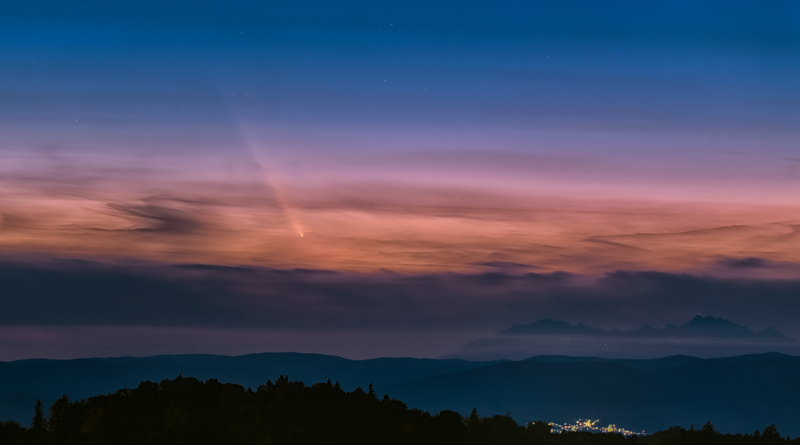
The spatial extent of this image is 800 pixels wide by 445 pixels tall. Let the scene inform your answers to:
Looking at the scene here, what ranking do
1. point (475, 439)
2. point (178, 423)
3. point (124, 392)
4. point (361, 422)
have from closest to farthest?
point (178, 423), point (124, 392), point (361, 422), point (475, 439)

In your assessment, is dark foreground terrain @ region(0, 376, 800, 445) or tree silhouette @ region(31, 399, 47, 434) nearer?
dark foreground terrain @ region(0, 376, 800, 445)

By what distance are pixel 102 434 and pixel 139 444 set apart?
6.45m

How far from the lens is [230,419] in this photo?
154625 mm

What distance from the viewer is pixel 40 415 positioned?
146 m

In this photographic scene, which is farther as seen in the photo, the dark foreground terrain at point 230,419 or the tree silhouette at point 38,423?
the tree silhouette at point 38,423

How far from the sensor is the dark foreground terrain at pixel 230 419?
14000 cm

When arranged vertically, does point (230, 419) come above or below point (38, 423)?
above

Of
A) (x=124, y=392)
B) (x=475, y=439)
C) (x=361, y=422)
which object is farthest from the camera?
(x=475, y=439)

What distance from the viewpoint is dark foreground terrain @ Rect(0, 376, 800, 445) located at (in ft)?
459

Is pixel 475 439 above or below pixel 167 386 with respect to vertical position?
below

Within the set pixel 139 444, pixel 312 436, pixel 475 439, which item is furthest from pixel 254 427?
pixel 475 439

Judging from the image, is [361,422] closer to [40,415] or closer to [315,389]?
[315,389]

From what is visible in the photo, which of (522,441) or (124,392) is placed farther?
(522,441)

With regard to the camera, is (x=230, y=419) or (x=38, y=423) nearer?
(x=38, y=423)
